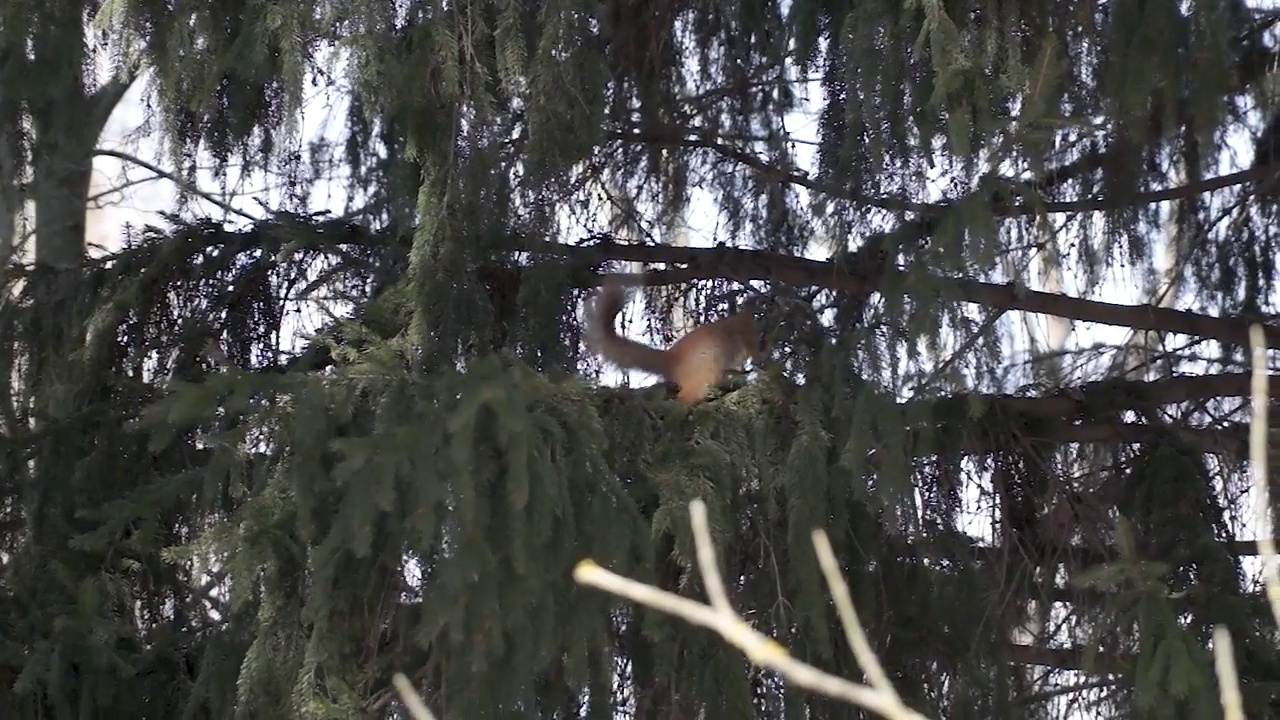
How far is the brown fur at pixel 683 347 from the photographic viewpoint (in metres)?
3.52

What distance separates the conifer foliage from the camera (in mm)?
2395

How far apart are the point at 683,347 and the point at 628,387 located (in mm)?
796

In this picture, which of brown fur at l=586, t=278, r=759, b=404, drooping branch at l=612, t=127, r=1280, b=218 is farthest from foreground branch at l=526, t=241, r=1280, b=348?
drooping branch at l=612, t=127, r=1280, b=218

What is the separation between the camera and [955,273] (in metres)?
2.73

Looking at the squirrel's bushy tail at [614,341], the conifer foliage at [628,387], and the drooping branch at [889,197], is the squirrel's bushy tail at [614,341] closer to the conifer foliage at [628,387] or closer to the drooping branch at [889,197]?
the conifer foliage at [628,387]

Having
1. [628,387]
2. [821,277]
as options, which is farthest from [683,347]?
[628,387]

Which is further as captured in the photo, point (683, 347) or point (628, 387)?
point (683, 347)

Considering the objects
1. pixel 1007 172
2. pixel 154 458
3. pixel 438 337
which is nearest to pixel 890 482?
pixel 1007 172

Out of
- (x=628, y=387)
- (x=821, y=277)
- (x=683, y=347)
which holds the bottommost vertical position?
(x=628, y=387)

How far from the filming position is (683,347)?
145 inches

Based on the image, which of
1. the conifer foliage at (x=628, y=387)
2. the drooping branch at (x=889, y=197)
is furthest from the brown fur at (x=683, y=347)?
the drooping branch at (x=889, y=197)

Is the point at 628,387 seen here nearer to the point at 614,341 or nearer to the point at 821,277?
Result: the point at 614,341

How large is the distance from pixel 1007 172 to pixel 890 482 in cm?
66

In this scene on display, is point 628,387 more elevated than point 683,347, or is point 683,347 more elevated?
point 683,347
